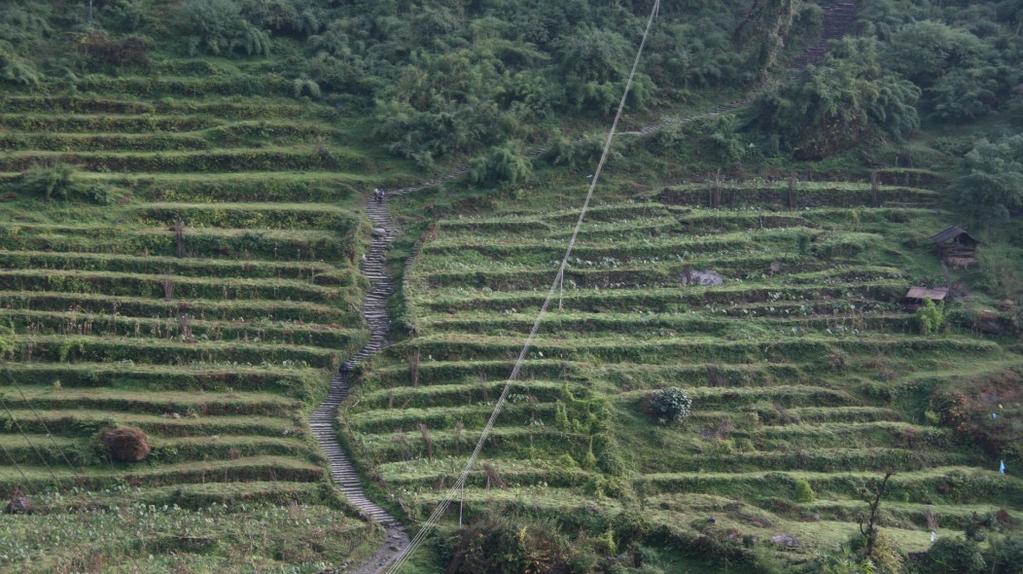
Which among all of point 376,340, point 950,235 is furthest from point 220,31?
point 950,235

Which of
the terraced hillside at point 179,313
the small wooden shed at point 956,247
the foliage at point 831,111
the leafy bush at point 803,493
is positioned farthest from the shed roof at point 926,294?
the terraced hillside at point 179,313

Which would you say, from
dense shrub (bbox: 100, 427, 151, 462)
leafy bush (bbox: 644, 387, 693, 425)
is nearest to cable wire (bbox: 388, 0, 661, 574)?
leafy bush (bbox: 644, 387, 693, 425)

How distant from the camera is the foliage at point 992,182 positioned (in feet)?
164

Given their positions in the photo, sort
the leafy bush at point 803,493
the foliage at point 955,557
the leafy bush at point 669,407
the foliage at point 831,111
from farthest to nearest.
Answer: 1. the foliage at point 831,111
2. the leafy bush at point 669,407
3. the leafy bush at point 803,493
4. the foliage at point 955,557

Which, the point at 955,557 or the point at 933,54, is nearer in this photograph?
the point at 955,557

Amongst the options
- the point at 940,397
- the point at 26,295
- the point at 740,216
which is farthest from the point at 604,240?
the point at 26,295

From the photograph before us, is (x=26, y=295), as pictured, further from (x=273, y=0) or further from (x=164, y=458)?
(x=273, y=0)

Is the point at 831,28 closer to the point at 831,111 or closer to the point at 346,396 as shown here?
the point at 831,111

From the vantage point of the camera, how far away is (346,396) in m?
40.6

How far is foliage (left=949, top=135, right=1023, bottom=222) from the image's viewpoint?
50.0 metres

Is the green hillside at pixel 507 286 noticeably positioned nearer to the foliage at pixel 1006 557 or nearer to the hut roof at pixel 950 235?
the foliage at pixel 1006 557

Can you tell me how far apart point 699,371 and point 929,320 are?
885cm

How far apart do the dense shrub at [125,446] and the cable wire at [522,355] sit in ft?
26.4

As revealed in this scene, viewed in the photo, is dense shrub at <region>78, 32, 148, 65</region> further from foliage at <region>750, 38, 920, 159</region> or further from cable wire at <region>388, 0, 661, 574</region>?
foliage at <region>750, 38, 920, 159</region>
